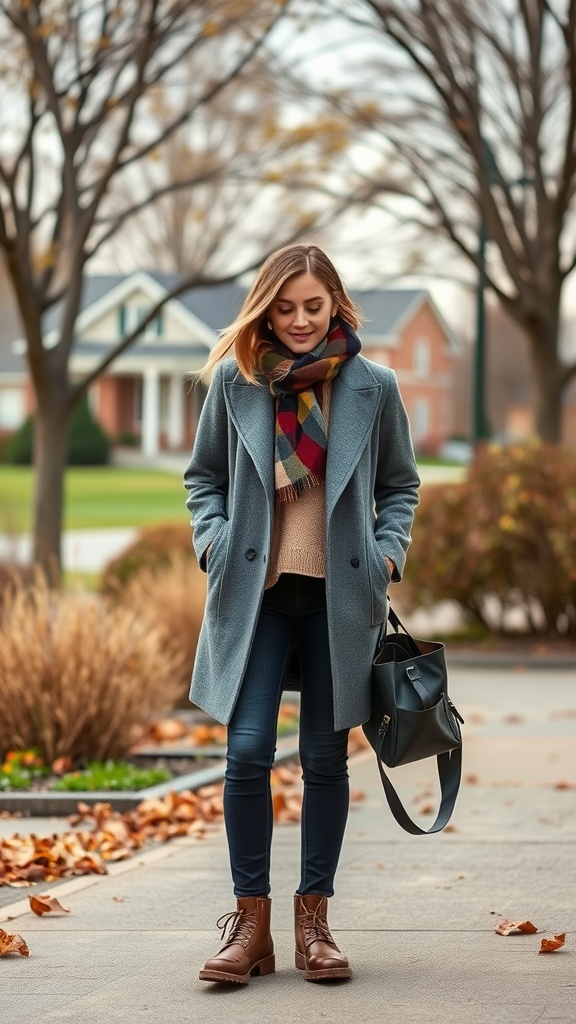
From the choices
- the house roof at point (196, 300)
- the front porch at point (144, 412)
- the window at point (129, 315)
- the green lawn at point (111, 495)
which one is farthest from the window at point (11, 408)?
the window at point (129, 315)

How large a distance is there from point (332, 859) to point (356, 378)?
1.35m

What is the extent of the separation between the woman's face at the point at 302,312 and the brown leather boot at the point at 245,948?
153 cm

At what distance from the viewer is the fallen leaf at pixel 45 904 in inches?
213

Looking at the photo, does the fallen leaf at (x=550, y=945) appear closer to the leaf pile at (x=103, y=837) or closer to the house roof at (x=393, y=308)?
the leaf pile at (x=103, y=837)

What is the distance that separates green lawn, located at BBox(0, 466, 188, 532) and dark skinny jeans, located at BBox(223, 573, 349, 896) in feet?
119

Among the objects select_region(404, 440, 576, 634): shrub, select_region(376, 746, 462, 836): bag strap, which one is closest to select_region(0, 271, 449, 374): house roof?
select_region(404, 440, 576, 634): shrub

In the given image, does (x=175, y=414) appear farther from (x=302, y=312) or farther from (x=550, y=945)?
(x=550, y=945)

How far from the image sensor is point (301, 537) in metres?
4.65

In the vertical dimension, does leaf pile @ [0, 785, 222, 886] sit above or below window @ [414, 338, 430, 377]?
below

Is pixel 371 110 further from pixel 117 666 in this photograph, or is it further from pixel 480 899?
pixel 480 899

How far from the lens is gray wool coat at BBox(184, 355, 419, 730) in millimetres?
4586

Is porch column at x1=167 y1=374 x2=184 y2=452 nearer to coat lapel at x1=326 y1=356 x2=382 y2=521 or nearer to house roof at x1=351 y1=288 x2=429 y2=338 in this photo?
house roof at x1=351 y1=288 x2=429 y2=338

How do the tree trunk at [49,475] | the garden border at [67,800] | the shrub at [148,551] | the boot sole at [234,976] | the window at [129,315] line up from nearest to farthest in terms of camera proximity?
the boot sole at [234,976]
the garden border at [67,800]
the tree trunk at [49,475]
the shrub at [148,551]
the window at [129,315]

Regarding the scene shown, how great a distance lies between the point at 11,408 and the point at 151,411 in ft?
29.8
